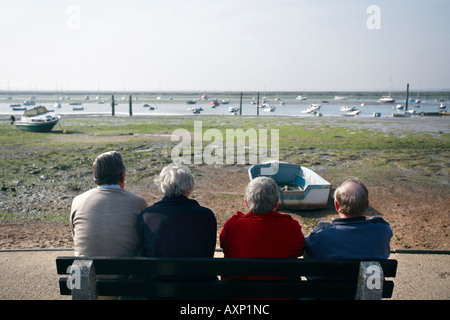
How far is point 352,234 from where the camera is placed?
9.36ft

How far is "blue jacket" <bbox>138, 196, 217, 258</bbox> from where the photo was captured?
2.85 meters

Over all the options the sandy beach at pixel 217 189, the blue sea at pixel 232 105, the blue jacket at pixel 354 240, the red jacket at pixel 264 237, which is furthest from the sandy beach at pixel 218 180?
the blue sea at pixel 232 105

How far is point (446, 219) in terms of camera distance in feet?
25.9

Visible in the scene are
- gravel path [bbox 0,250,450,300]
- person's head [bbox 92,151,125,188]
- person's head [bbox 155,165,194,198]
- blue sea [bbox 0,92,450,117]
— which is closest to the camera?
person's head [bbox 155,165,194,198]

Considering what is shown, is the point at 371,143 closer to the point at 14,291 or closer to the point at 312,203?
the point at 312,203

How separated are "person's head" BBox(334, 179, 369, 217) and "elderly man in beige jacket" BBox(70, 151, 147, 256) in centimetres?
171

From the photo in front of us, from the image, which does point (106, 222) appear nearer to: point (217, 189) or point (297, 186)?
point (217, 189)

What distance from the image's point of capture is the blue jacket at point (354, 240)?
112 inches

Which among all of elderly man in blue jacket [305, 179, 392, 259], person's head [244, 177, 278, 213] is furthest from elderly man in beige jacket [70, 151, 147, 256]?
elderly man in blue jacket [305, 179, 392, 259]

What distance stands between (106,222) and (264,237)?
4.38 feet

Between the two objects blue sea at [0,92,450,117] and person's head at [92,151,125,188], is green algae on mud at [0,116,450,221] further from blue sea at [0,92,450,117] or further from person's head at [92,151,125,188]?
blue sea at [0,92,450,117]

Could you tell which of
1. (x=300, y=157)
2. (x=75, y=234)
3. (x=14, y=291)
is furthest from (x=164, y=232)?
(x=300, y=157)

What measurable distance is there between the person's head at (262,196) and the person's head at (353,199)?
1.71 ft

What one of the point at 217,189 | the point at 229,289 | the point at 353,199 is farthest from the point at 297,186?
the point at 229,289
